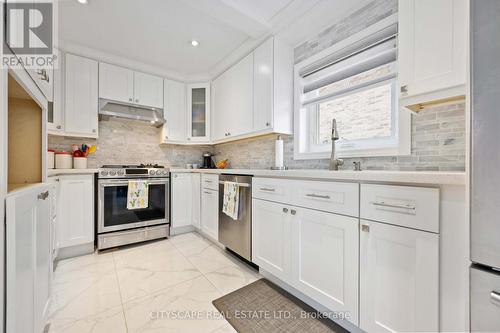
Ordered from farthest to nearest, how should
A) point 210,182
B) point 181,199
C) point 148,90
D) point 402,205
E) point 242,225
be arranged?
point 148,90, point 181,199, point 210,182, point 242,225, point 402,205

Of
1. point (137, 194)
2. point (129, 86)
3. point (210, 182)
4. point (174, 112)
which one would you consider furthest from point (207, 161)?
point (129, 86)

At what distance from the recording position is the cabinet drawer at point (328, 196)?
1.13 metres

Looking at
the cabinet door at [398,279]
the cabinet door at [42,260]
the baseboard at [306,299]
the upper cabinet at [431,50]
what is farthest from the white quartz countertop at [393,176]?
the cabinet door at [42,260]

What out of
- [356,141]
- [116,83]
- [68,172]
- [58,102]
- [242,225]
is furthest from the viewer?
[116,83]

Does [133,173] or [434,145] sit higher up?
[434,145]

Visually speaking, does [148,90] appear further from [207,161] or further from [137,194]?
[137,194]

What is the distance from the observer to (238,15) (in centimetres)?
193

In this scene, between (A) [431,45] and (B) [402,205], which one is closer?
(B) [402,205]

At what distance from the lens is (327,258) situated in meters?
1.24

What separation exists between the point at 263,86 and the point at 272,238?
163 cm

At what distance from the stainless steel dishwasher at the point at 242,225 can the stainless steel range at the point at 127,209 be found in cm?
103

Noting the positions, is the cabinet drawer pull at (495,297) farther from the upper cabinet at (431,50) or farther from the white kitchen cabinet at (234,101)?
the white kitchen cabinet at (234,101)

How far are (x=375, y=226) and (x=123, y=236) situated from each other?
8.71 ft

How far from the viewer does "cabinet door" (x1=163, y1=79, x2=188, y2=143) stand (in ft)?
10.6
